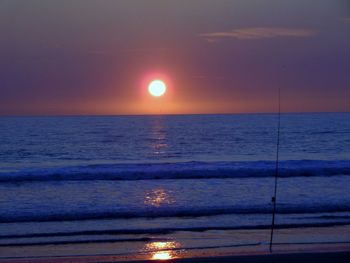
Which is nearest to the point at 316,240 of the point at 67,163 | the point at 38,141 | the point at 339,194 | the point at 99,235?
the point at 99,235

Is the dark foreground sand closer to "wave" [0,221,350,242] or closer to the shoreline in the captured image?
the shoreline

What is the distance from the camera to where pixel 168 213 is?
12.0 metres

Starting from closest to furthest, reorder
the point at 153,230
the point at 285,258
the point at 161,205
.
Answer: the point at 285,258
the point at 153,230
the point at 161,205

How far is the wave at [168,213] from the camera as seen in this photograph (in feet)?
38.1

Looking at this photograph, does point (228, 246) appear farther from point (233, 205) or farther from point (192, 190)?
point (192, 190)

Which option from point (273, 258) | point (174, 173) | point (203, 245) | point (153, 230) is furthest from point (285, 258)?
point (174, 173)

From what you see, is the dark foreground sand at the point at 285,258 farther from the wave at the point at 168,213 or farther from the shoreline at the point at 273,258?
the wave at the point at 168,213

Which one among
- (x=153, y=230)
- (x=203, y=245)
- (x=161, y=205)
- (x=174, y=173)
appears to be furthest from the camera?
(x=174, y=173)

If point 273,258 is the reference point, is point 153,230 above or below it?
below

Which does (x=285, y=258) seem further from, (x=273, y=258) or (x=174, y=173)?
(x=174, y=173)

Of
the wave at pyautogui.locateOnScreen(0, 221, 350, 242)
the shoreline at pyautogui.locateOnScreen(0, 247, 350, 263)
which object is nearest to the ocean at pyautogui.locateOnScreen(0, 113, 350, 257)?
the wave at pyautogui.locateOnScreen(0, 221, 350, 242)

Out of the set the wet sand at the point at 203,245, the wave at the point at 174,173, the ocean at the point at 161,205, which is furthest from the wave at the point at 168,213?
the wave at the point at 174,173

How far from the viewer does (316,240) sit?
9070mm

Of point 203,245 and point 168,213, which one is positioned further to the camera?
point 168,213
